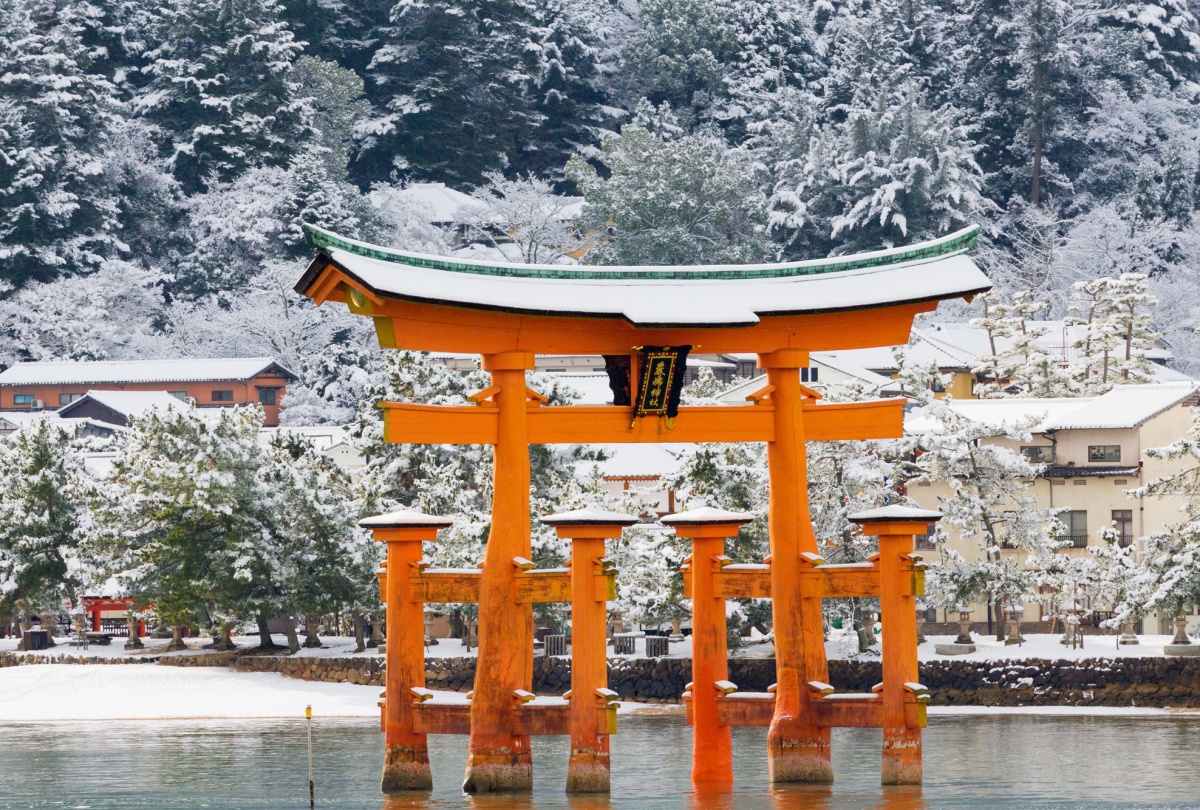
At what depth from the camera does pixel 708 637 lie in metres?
20.3

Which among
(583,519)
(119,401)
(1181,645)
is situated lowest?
(1181,645)

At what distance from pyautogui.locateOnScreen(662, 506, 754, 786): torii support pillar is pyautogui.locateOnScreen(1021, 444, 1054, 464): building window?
26357 mm

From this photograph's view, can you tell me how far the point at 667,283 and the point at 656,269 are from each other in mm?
208

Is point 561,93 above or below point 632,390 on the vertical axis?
above

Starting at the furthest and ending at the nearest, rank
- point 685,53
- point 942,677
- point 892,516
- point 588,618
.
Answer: point 685,53 → point 942,677 → point 892,516 → point 588,618

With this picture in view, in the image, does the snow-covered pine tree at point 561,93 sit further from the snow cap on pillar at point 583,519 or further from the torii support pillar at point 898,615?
the snow cap on pillar at point 583,519

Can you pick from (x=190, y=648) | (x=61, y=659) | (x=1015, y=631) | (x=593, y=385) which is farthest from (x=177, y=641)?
(x=1015, y=631)

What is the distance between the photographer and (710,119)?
103 meters

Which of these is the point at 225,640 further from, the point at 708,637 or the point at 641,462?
the point at 708,637

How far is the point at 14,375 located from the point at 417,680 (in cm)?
5728

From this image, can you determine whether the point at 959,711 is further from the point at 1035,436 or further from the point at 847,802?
the point at 847,802

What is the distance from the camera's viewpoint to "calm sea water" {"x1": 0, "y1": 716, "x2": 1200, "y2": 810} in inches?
816

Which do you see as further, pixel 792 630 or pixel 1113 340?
pixel 1113 340

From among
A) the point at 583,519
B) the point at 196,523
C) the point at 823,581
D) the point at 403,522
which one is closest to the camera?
the point at 583,519
